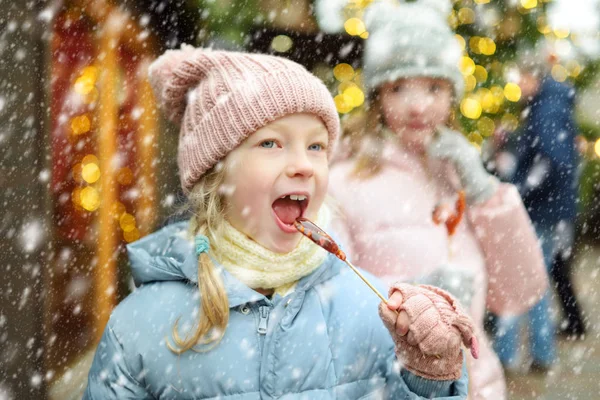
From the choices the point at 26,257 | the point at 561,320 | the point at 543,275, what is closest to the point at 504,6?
the point at 543,275

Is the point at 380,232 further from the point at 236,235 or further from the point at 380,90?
the point at 236,235

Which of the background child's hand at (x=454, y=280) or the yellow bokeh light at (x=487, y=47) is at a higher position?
the yellow bokeh light at (x=487, y=47)

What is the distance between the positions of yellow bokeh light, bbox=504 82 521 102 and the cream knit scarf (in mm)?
2218

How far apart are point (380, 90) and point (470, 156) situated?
0.44 meters

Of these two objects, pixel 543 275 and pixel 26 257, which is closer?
pixel 26 257

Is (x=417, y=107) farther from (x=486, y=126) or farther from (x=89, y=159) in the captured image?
(x=89, y=159)

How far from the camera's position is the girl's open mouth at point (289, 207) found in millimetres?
1892

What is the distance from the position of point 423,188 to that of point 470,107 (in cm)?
109

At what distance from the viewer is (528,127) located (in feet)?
12.4

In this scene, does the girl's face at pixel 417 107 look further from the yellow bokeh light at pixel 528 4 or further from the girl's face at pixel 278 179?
the yellow bokeh light at pixel 528 4

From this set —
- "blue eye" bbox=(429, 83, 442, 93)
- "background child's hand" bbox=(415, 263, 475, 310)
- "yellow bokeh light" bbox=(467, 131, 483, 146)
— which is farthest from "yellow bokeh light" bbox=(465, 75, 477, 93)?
"background child's hand" bbox=(415, 263, 475, 310)

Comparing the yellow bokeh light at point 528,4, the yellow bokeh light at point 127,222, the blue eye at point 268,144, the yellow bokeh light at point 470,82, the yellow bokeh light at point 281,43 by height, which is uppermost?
the blue eye at point 268,144

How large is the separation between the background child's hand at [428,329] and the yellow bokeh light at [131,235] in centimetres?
276

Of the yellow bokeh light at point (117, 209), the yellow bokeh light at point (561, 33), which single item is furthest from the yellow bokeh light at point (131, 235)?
the yellow bokeh light at point (561, 33)
